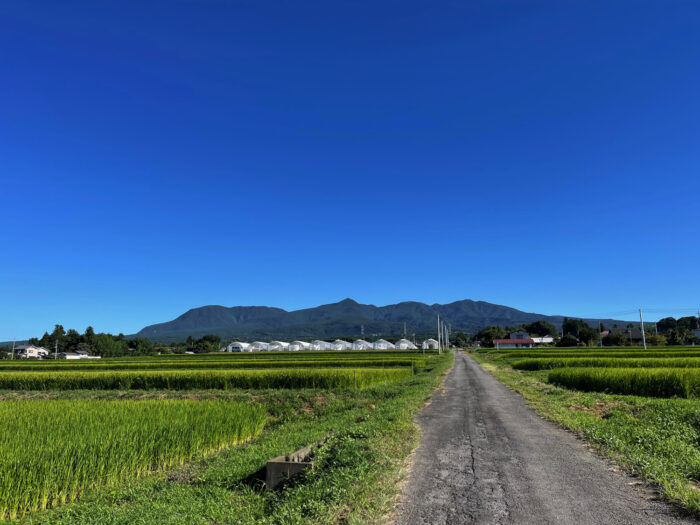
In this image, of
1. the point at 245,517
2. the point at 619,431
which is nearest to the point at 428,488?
the point at 245,517

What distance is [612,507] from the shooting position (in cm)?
600

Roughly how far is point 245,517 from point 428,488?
318cm

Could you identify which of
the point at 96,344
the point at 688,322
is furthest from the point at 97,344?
the point at 688,322

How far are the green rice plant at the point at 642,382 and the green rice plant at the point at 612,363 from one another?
10899 mm

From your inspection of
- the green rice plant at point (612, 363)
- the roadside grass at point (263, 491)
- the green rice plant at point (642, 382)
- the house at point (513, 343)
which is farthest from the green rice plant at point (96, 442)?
the house at point (513, 343)

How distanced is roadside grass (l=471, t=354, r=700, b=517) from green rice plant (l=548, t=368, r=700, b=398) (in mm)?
3891

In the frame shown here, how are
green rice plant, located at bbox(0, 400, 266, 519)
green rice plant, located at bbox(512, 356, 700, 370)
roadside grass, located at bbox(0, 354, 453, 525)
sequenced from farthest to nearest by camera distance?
green rice plant, located at bbox(512, 356, 700, 370)
green rice plant, located at bbox(0, 400, 266, 519)
roadside grass, located at bbox(0, 354, 453, 525)

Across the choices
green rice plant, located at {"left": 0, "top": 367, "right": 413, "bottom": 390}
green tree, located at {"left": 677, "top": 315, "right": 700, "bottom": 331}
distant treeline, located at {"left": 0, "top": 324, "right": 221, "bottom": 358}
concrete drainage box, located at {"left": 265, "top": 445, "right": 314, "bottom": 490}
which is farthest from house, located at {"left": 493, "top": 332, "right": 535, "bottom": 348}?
concrete drainage box, located at {"left": 265, "top": 445, "right": 314, "bottom": 490}

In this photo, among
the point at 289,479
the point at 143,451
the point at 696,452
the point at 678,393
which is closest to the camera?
the point at 289,479

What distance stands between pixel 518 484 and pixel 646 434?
5.54 m

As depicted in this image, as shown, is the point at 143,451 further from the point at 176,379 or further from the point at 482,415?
the point at 176,379

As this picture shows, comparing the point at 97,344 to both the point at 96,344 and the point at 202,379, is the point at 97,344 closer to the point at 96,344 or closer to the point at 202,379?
the point at 96,344

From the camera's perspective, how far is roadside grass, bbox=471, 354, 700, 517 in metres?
7.05

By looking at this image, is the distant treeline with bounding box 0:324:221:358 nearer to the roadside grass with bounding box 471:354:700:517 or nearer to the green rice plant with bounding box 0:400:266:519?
the green rice plant with bounding box 0:400:266:519
